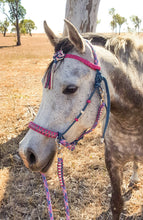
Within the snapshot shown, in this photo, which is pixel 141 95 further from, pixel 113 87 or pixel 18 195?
pixel 18 195

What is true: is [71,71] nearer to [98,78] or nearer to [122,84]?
[98,78]

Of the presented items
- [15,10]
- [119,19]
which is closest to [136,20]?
[119,19]

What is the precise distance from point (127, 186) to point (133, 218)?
579 millimetres

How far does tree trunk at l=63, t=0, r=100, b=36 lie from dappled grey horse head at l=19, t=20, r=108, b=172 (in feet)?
7.95

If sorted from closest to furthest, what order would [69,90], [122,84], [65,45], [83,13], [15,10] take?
[69,90], [65,45], [122,84], [83,13], [15,10]

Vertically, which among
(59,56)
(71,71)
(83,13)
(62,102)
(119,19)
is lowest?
(62,102)

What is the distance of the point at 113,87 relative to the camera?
163 cm

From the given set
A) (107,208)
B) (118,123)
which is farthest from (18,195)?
(118,123)

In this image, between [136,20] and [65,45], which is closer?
[65,45]

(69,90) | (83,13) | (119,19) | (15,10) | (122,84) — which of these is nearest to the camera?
(69,90)

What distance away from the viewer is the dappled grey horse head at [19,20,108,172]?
4.51 feet

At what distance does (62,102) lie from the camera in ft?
4.58

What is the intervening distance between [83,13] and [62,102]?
279 cm

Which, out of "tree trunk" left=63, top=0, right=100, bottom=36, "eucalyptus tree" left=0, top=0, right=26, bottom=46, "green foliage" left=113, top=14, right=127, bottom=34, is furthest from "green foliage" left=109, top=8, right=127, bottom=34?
"tree trunk" left=63, top=0, right=100, bottom=36
